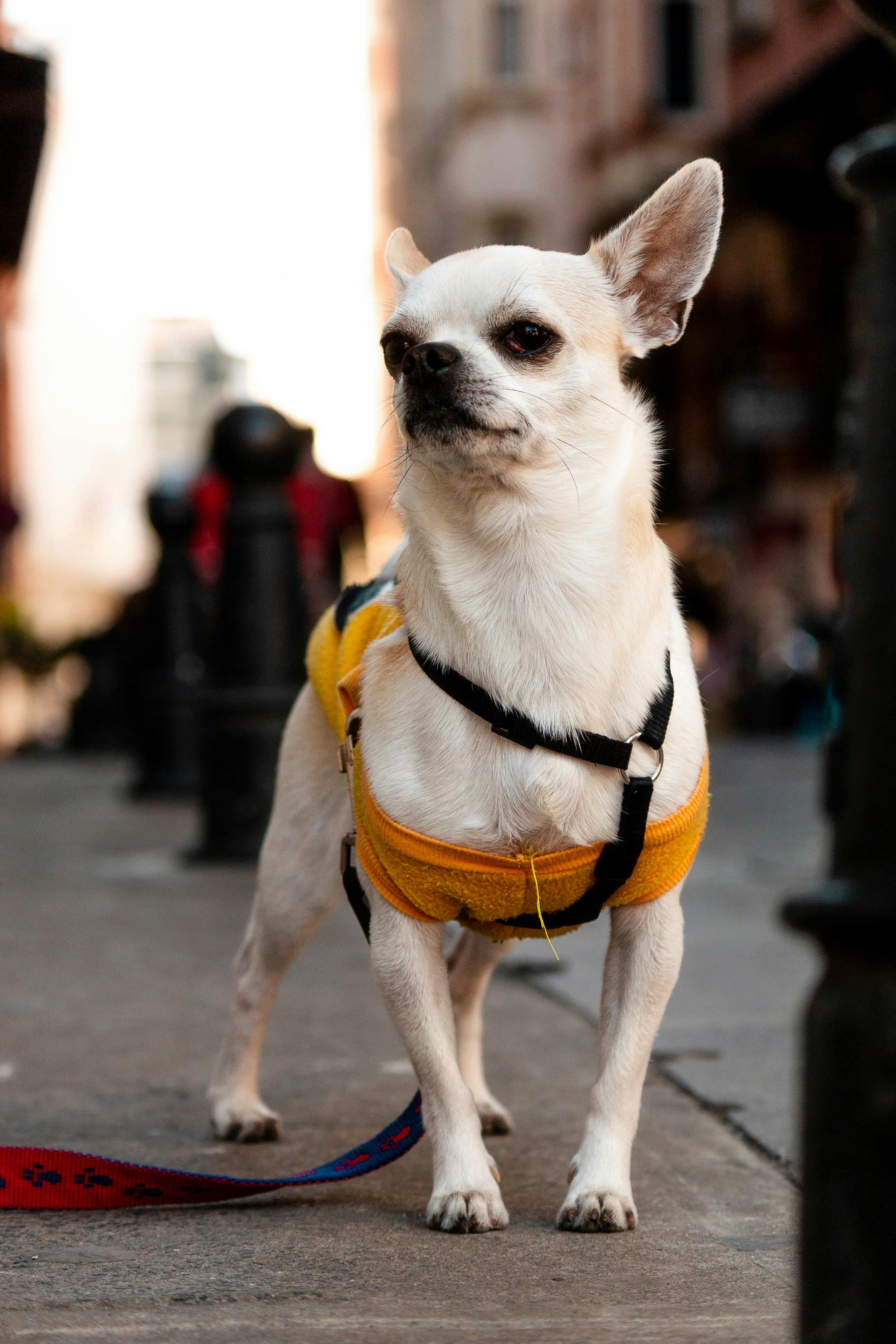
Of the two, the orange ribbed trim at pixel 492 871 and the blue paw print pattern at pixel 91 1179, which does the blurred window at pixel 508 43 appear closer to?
the orange ribbed trim at pixel 492 871

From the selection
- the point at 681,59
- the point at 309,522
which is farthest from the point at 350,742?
the point at 681,59

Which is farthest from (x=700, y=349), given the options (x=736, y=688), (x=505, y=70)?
(x=505, y=70)

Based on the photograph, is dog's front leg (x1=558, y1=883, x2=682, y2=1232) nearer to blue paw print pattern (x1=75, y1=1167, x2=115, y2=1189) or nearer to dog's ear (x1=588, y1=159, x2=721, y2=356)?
blue paw print pattern (x1=75, y1=1167, x2=115, y2=1189)

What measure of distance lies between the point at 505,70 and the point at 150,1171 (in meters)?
30.6

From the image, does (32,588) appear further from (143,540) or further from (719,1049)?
(719,1049)

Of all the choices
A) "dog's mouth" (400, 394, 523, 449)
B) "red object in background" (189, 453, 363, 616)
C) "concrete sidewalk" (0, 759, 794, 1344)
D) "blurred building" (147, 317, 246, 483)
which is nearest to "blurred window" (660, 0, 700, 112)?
"red object in background" (189, 453, 363, 616)

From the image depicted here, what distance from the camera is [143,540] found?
34.4m

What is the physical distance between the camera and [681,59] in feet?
80.0

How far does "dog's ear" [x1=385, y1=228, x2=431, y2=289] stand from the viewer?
10.5ft

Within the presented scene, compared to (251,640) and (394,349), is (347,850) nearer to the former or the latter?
(394,349)

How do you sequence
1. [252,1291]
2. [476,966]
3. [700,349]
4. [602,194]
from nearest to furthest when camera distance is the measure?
1. [252,1291]
2. [476,966]
3. [700,349]
4. [602,194]

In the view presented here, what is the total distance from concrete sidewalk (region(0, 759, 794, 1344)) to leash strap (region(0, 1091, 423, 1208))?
0.10 feet

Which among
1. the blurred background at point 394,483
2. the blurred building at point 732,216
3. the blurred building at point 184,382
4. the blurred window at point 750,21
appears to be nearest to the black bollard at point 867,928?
the blurred background at point 394,483

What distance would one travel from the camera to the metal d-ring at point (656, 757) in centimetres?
266
